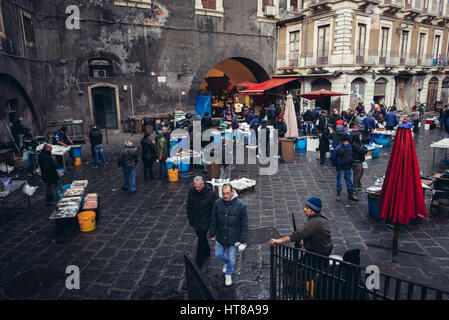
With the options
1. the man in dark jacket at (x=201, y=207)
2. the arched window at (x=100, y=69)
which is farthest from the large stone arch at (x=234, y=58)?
the man in dark jacket at (x=201, y=207)

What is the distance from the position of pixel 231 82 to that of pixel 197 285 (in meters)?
27.8

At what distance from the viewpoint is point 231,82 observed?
29766 millimetres

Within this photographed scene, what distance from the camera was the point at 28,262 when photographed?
5.99 meters

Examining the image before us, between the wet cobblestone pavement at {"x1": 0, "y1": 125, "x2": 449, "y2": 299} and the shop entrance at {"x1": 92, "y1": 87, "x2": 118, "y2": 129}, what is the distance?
1120cm

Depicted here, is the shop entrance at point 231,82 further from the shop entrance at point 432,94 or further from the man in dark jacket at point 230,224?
the man in dark jacket at point 230,224

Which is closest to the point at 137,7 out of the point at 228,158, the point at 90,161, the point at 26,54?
the point at 26,54

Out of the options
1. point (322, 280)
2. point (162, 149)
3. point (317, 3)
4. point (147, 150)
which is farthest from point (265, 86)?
point (322, 280)

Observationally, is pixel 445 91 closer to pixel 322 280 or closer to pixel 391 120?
pixel 391 120

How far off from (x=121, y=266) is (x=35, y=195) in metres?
5.60

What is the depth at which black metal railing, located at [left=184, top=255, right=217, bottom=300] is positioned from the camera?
2.88 metres

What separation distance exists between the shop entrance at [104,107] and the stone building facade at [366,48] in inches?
520

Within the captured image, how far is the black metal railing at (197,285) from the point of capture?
2.88 metres

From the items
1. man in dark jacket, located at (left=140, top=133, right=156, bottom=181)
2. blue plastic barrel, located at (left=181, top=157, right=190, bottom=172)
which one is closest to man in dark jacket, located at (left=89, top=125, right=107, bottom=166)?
man in dark jacket, located at (left=140, top=133, right=156, bottom=181)

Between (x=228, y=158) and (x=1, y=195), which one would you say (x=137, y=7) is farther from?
(x=1, y=195)
